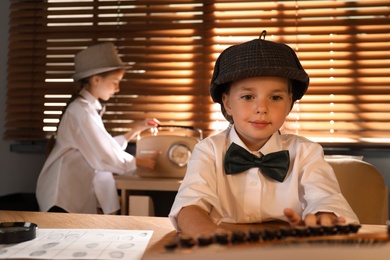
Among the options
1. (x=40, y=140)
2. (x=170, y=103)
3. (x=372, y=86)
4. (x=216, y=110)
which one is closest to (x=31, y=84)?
(x=40, y=140)

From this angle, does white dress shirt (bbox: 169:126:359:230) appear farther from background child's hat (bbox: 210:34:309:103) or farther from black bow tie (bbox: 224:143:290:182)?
background child's hat (bbox: 210:34:309:103)

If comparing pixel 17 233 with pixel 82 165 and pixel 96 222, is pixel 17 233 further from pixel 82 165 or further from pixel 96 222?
pixel 82 165

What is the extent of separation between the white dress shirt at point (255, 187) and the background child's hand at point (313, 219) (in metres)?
0.09

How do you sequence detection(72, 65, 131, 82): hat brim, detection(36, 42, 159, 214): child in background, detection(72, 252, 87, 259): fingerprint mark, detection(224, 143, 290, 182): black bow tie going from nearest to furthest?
detection(72, 252, 87, 259): fingerprint mark, detection(224, 143, 290, 182): black bow tie, detection(36, 42, 159, 214): child in background, detection(72, 65, 131, 82): hat brim

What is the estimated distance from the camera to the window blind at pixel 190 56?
268 cm

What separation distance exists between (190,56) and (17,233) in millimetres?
2146

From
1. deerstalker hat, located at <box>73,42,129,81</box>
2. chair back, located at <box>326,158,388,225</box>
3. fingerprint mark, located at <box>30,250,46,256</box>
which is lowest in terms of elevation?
chair back, located at <box>326,158,388,225</box>

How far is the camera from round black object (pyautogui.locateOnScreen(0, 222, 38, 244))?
0.84 meters

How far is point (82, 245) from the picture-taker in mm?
821

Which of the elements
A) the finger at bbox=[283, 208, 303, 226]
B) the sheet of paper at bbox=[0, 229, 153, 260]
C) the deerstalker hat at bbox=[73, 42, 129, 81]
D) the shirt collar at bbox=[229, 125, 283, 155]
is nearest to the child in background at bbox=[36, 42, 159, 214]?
the deerstalker hat at bbox=[73, 42, 129, 81]

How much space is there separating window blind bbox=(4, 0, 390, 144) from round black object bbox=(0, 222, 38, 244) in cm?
197

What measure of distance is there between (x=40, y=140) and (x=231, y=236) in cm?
267

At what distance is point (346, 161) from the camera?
1.64m

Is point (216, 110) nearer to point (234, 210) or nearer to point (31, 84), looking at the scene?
point (31, 84)
